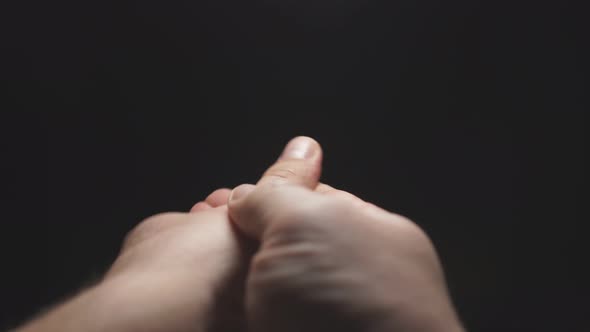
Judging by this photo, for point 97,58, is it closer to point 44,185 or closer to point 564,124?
point 44,185

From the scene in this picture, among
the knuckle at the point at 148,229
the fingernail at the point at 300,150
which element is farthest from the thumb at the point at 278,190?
the knuckle at the point at 148,229

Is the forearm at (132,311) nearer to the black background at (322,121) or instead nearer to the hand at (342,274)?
the hand at (342,274)

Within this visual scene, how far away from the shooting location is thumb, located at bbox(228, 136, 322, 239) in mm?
503

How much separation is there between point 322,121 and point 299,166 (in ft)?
0.67

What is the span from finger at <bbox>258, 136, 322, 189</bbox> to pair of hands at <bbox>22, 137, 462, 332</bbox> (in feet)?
0.23

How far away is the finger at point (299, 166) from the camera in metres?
0.65

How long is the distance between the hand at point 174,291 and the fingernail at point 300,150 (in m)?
0.14

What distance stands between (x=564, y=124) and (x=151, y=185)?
649 mm

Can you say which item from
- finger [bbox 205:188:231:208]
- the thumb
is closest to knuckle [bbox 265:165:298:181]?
the thumb

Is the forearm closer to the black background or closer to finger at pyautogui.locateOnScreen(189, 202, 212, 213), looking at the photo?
finger at pyautogui.locateOnScreen(189, 202, 212, 213)

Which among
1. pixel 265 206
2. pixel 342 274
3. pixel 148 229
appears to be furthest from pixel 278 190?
pixel 148 229

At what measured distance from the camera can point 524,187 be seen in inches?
34.2

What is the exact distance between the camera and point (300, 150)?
0.71 meters

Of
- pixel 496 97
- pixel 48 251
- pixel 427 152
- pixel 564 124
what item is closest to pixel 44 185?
pixel 48 251
